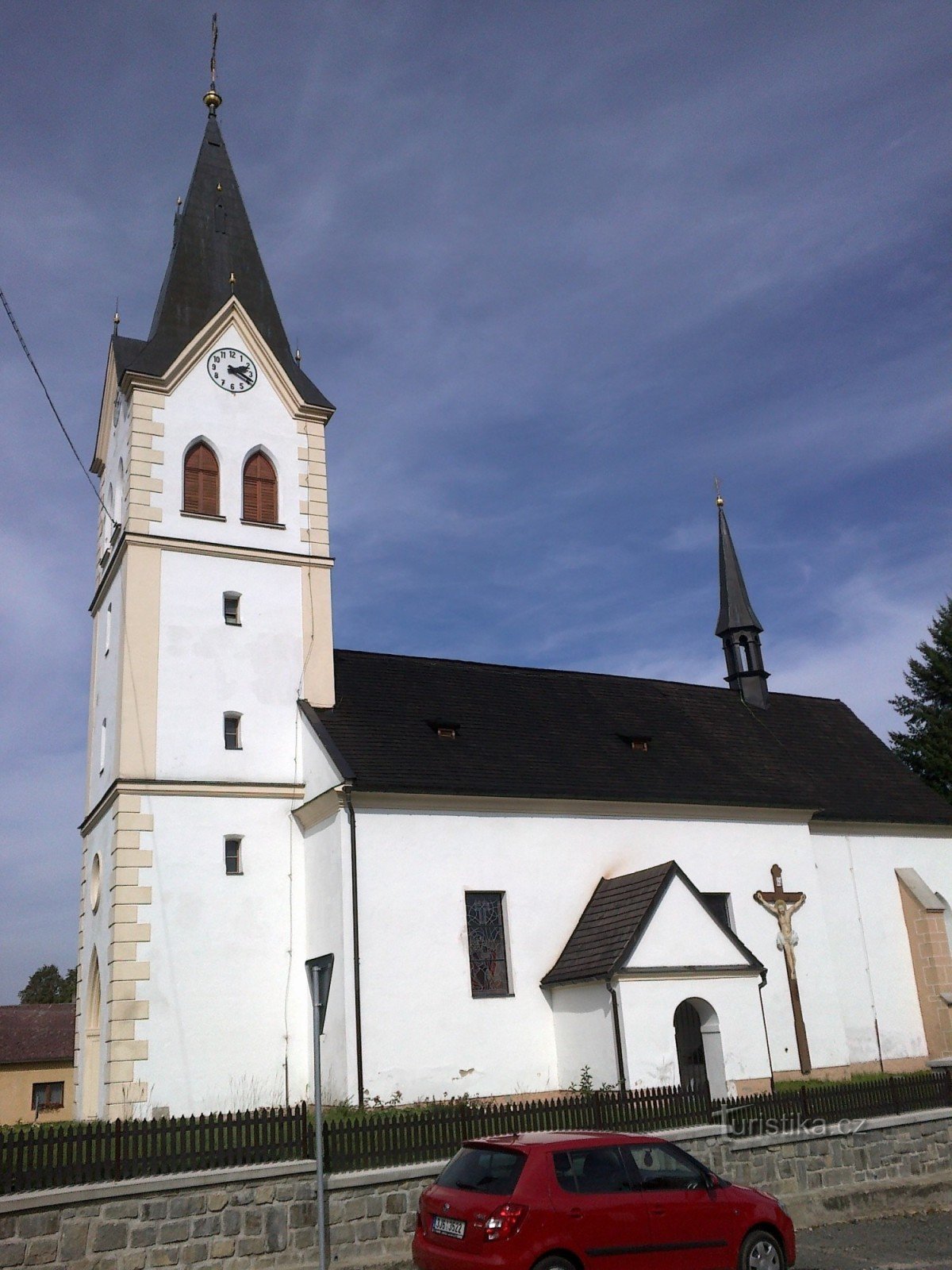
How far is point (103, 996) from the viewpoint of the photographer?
60.1ft

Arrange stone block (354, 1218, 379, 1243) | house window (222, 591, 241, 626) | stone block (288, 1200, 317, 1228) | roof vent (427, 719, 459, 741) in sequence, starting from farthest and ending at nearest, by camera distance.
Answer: roof vent (427, 719, 459, 741), house window (222, 591, 241, 626), stone block (354, 1218, 379, 1243), stone block (288, 1200, 317, 1228)

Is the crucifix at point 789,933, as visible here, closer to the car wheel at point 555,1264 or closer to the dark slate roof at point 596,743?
the dark slate roof at point 596,743

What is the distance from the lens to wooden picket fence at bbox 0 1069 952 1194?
10555 mm

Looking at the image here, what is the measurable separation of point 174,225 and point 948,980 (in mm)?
24827

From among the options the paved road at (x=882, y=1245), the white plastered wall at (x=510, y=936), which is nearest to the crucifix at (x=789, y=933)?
the white plastered wall at (x=510, y=936)

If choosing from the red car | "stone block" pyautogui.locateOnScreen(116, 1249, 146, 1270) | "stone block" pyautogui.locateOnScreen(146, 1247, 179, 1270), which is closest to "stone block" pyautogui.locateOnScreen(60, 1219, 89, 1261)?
"stone block" pyautogui.locateOnScreen(116, 1249, 146, 1270)

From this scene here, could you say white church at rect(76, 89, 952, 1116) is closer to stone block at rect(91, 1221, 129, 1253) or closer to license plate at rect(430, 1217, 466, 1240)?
stone block at rect(91, 1221, 129, 1253)

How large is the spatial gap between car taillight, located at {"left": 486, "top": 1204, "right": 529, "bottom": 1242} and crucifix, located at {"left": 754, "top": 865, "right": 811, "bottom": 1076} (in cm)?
1479

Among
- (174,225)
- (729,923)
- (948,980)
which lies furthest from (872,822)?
(174,225)

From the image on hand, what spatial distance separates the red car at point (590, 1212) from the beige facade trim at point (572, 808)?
9.62 metres

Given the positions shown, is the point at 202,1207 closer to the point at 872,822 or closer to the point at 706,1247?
the point at 706,1247

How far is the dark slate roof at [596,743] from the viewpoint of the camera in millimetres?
20828

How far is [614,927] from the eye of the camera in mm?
19281

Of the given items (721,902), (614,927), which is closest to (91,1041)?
(614,927)
